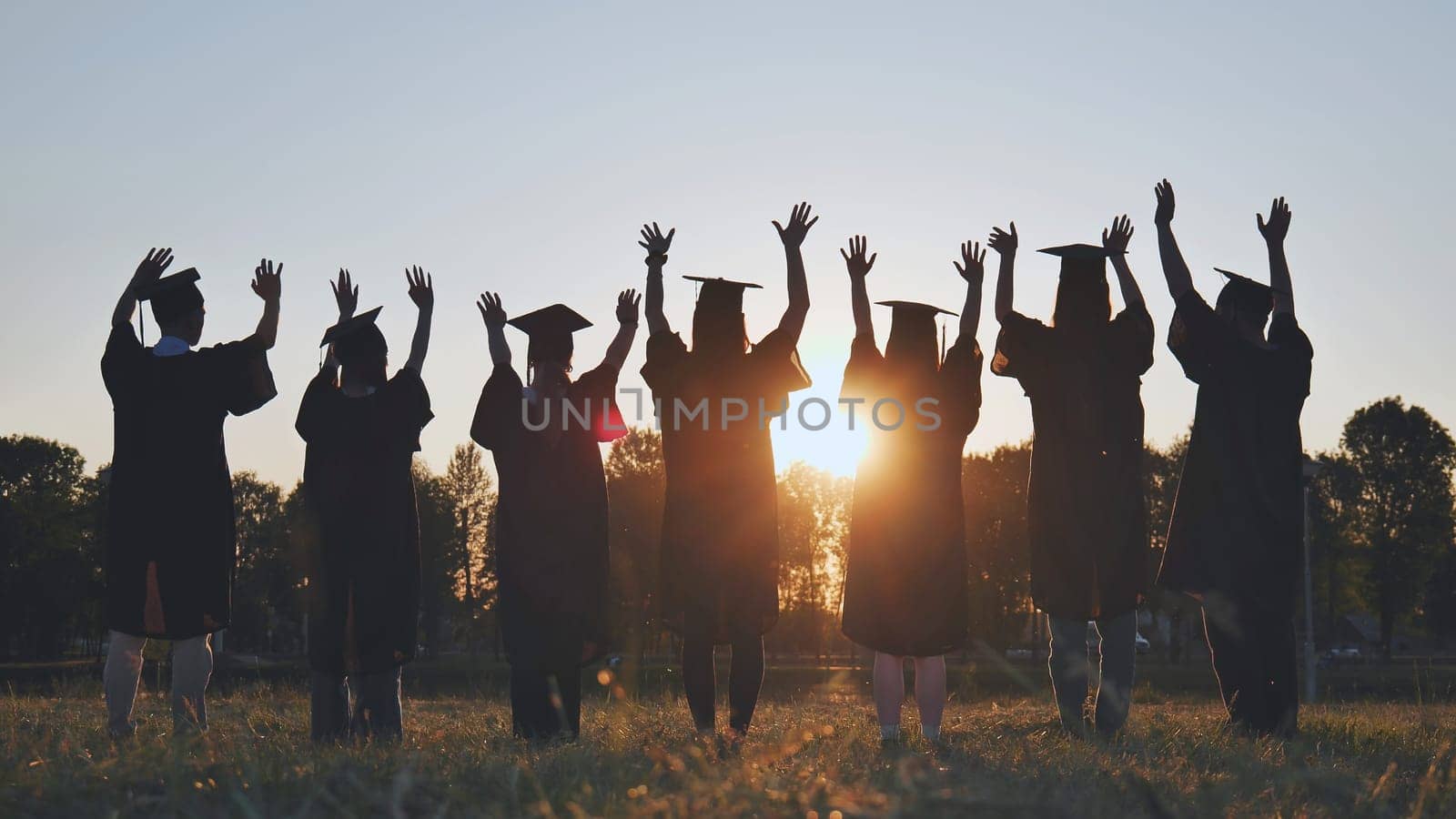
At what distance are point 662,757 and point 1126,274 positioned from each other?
4.86 metres

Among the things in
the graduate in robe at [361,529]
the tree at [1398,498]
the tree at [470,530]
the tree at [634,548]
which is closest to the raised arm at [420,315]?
the graduate in robe at [361,529]

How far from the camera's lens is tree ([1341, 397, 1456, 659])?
63062mm

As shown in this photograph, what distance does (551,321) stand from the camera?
8.35m

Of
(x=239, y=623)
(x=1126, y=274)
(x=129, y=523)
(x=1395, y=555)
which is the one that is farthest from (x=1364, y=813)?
(x=239, y=623)

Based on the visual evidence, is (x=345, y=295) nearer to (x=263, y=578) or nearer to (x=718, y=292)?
(x=718, y=292)

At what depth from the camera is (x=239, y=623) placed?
75688 mm

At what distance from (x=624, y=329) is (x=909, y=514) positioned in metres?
2.24

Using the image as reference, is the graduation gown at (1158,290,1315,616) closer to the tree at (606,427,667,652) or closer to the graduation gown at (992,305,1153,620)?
the graduation gown at (992,305,1153,620)

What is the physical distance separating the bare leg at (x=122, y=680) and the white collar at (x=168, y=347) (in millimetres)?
1671

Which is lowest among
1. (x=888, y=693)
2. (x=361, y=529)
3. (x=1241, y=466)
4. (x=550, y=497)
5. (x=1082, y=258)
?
(x=888, y=693)

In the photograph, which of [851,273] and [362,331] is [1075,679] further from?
[362,331]

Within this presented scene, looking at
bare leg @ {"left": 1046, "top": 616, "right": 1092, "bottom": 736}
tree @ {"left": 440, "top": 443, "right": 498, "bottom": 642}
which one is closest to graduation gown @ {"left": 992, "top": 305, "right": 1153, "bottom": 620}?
bare leg @ {"left": 1046, "top": 616, "right": 1092, "bottom": 736}

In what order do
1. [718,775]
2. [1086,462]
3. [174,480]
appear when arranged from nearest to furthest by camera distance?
[718,775], [174,480], [1086,462]

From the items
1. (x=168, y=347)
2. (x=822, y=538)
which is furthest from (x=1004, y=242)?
(x=822, y=538)
